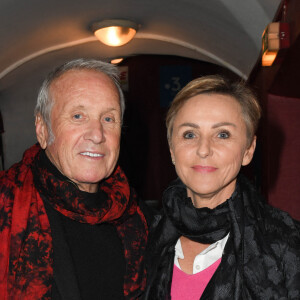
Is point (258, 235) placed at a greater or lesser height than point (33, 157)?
lesser

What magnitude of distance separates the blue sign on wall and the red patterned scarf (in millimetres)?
7093

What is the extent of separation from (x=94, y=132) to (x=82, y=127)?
0.06 metres

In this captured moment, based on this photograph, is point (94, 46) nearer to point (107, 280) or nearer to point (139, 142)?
point (139, 142)

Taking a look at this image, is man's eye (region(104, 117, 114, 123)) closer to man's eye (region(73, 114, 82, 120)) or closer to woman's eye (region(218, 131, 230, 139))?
man's eye (region(73, 114, 82, 120))

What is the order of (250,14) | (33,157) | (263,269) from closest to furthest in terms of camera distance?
(263,269) → (33,157) → (250,14)

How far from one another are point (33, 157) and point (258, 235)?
1132 millimetres

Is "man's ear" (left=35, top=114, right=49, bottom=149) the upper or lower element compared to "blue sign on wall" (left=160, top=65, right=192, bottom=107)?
lower

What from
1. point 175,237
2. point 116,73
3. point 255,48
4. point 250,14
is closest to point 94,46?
point 255,48

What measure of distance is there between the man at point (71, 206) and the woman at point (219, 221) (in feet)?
0.73

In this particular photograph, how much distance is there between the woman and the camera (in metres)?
1.73

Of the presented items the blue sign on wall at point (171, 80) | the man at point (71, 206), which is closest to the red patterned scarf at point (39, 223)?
the man at point (71, 206)

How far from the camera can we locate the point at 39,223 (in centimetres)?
190

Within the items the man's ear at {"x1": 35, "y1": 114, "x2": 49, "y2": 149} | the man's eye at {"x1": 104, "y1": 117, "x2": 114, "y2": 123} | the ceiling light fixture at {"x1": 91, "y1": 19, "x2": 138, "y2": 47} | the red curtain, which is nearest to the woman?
the man's eye at {"x1": 104, "y1": 117, "x2": 114, "y2": 123}

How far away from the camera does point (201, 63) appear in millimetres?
9125
